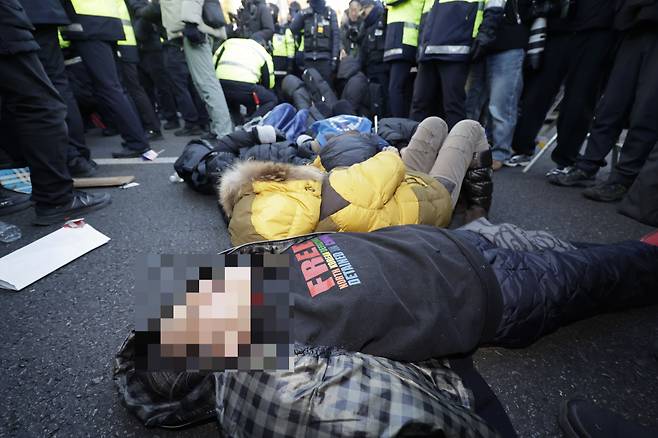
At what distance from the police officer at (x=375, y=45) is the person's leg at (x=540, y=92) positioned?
1.87 m

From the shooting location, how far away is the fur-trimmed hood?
1169 mm

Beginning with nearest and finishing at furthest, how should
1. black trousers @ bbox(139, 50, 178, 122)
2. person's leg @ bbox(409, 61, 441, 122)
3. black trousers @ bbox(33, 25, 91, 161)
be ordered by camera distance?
black trousers @ bbox(33, 25, 91, 161)
person's leg @ bbox(409, 61, 441, 122)
black trousers @ bbox(139, 50, 178, 122)

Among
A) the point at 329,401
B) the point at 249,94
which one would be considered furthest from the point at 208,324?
the point at 249,94

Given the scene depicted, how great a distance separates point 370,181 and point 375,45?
3689mm

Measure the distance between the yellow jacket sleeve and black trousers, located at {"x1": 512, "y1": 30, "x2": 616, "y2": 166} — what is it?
1.80m

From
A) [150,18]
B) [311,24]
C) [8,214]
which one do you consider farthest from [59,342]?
[311,24]

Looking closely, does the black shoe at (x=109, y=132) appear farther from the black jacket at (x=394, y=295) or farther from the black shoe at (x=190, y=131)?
the black jacket at (x=394, y=295)

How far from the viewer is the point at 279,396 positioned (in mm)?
601

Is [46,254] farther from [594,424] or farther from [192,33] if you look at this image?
[192,33]

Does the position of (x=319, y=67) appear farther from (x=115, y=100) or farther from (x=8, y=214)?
(x=8, y=214)

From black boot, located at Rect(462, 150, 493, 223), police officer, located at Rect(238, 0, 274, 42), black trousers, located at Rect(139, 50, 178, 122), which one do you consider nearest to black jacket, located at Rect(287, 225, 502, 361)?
black boot, located at Rect(462, 150, 493, 223)

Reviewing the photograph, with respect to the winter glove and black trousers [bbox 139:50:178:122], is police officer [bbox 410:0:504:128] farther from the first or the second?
black trousers [bbox 139:50:178:122]

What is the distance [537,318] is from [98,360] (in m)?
1.33

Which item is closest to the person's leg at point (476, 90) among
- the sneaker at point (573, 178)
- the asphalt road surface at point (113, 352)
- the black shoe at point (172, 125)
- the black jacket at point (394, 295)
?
the sneaker at point (573, 178)
